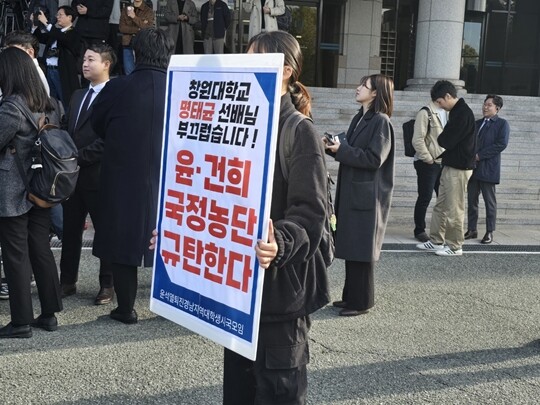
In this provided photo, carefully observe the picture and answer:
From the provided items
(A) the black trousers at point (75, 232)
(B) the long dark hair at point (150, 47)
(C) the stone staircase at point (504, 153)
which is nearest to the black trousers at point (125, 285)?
(A) the black trousers at point (75, 232)

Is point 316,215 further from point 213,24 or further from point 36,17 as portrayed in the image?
point 213,24

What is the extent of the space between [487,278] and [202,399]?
392 cm

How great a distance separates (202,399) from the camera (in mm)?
3811

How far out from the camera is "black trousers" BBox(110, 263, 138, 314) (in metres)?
5.00

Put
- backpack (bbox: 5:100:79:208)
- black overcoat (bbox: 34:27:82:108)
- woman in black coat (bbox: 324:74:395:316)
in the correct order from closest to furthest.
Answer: backpack (bbox: 5:100:79:208), woman in black coat (bbox: 324:74:395:316), black overcoat (bbox: 34:27:82:108)

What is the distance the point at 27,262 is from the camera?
4.69m

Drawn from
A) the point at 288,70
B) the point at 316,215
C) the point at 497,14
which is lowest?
the point at 316,215

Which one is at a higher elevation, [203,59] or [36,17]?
[36,17]

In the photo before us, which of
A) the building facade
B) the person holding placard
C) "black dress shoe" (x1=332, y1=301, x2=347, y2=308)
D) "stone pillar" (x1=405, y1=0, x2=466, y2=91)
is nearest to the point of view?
the person holding placard

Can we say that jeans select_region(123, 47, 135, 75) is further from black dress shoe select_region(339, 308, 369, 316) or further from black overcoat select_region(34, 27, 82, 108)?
black dress shoe select_region(339, 308, 369, 316)

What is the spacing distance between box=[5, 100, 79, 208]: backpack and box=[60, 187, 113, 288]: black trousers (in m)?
0.87

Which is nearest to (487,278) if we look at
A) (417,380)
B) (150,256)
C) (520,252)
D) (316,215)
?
(520,252)

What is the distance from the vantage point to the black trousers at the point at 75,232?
215 inches

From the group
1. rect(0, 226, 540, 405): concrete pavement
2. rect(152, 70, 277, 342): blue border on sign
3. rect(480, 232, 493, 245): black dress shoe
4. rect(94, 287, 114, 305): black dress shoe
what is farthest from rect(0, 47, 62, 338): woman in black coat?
rect(480, 232, 493, 245): black dress shoe
